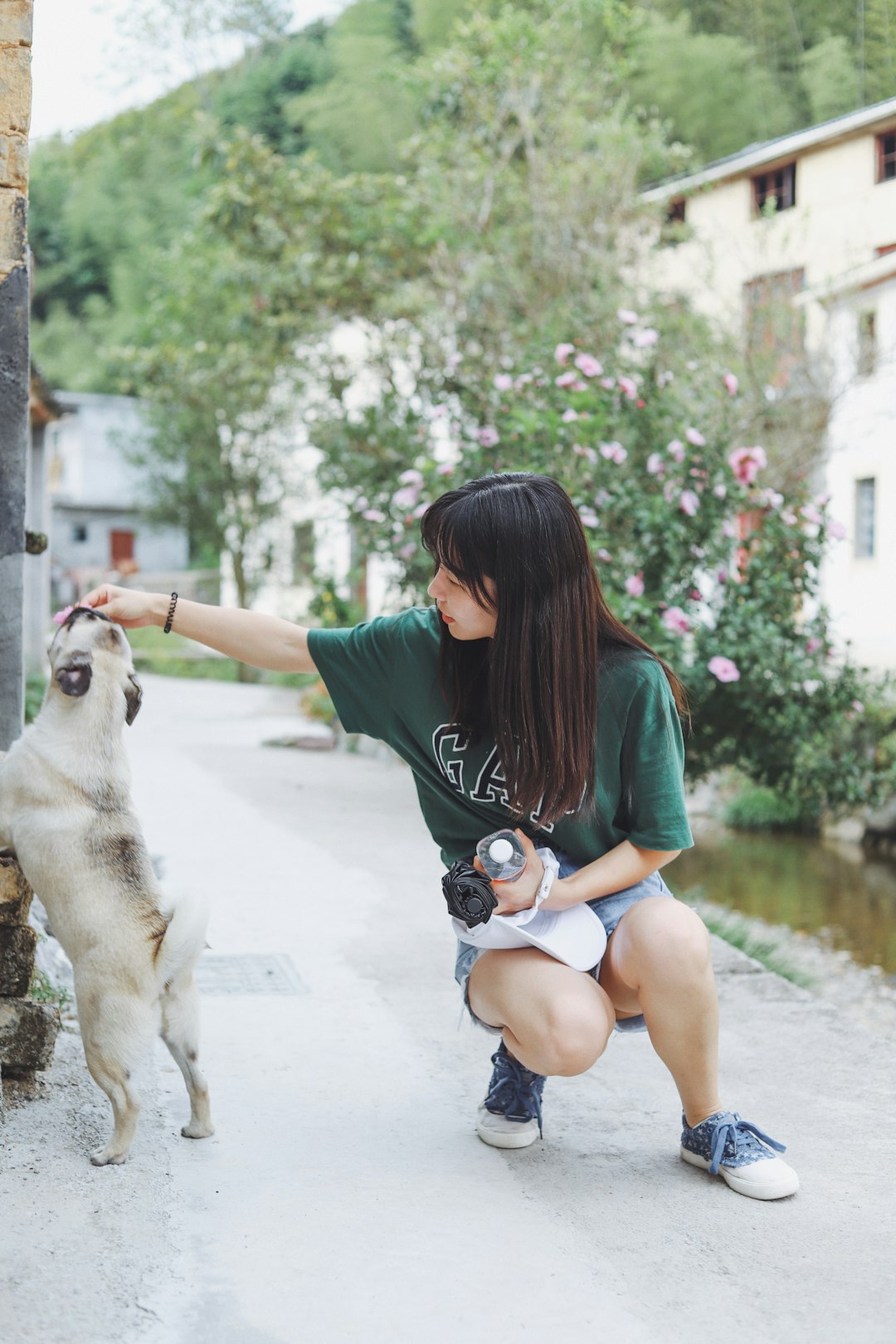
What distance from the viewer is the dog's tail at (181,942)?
7.92ft

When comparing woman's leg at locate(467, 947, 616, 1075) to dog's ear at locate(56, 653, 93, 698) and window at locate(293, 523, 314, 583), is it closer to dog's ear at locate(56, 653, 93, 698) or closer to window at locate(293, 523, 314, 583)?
dog's ear at locate(56, 653, 93, 698)

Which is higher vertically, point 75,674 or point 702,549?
point 702,549

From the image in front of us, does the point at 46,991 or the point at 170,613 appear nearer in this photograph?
the point at 170,613

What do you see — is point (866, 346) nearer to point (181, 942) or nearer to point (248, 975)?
point (248, 975)

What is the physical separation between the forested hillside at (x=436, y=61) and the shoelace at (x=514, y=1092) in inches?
296

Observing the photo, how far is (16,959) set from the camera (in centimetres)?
269

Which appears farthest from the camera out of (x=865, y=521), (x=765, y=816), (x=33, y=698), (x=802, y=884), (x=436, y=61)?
(x=436, y=61)

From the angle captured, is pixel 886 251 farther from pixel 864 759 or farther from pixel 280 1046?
pixel 280 1046

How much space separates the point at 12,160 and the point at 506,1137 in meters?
2.17

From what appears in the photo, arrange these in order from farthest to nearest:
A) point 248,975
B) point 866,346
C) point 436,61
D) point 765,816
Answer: point 436,61 → point 866,346 → point 765,816 → point 248,975

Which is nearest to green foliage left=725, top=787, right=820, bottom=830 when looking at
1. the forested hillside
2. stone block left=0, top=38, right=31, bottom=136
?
the forested hillside

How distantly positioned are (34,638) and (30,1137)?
357 inches

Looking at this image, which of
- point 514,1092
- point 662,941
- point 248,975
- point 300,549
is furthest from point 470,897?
point 300,549

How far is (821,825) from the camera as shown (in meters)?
8.10
